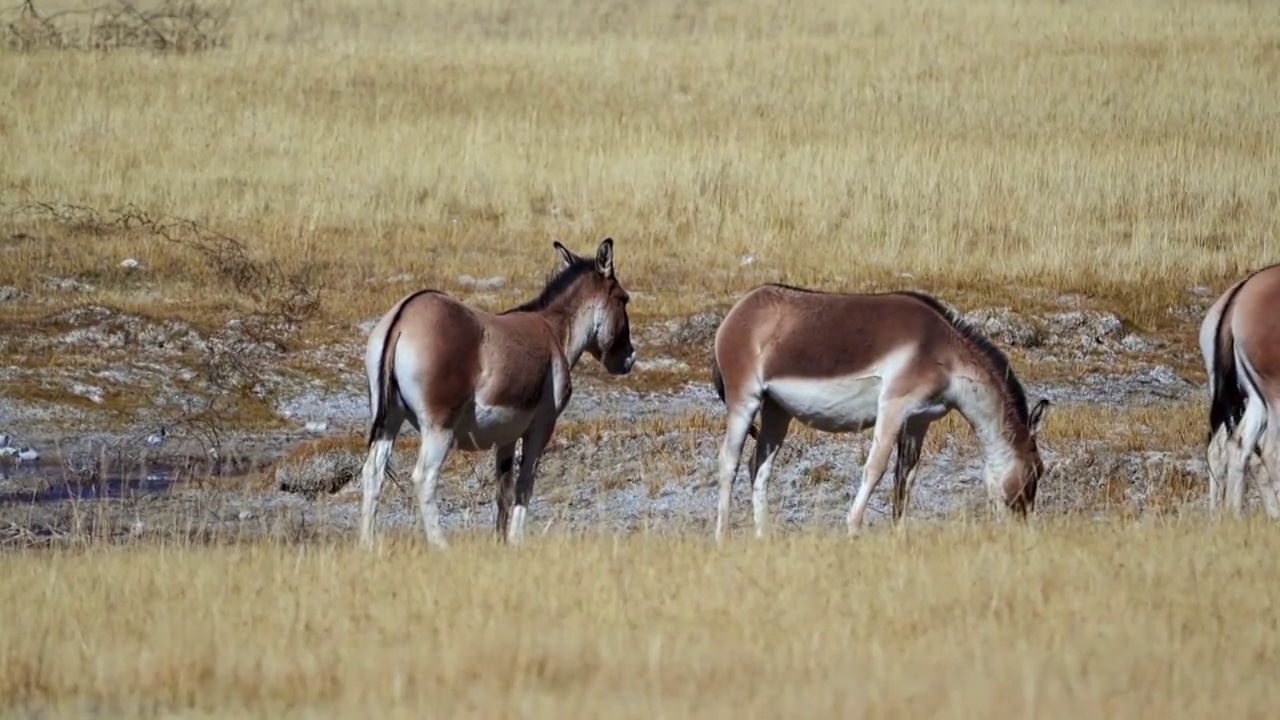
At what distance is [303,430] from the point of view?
1822 cm

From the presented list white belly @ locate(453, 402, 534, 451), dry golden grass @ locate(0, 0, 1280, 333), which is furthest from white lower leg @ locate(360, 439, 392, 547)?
dry golden grass @ locate(0, 0, 1280, 333)

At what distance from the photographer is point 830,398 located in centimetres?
1248

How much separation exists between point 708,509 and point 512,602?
5870mm

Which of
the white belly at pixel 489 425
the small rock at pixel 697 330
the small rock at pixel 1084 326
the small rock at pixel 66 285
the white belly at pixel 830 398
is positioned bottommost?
the small rock at pixel 66 285

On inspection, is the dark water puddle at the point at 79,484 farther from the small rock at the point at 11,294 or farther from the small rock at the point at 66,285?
the small rock at the point at 66,285

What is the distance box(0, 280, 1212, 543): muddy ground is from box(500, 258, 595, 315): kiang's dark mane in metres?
1.46

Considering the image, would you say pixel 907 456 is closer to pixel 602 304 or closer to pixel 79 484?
pixel 602 304

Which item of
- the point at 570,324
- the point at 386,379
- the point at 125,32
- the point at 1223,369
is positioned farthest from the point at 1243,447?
the point at 125,32

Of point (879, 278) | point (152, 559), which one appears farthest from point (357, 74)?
point (152, 559)

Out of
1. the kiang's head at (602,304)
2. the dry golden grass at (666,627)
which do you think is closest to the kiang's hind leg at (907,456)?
the dry golden grass at (666,627)

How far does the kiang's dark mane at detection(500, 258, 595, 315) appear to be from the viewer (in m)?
13.5

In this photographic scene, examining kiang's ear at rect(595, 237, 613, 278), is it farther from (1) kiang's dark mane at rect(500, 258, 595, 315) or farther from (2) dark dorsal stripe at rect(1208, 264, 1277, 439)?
(2) dark dorsal stripe at rect(1208, 264, 1277, 439)

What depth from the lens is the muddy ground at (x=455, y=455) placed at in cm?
1470

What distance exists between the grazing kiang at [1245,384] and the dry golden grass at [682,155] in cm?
996
